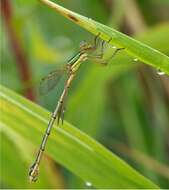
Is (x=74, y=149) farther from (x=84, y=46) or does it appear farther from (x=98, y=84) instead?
(x=98, y=84)

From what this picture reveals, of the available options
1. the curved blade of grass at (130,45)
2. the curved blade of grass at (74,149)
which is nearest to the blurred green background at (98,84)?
the curved blade of grass at (74,149)

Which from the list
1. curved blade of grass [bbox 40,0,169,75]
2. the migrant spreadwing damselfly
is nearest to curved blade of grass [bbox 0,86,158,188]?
the migrant spreadwing damselfly

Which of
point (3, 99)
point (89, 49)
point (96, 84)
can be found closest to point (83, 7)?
point (96, 84)

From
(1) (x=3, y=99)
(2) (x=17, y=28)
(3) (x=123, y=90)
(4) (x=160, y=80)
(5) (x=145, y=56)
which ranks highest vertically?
(5) (x=145, y=56)

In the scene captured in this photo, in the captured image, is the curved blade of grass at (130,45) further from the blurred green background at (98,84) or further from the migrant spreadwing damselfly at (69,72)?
the blurred green background at (98,84)

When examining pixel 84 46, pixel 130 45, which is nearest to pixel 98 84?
pixel 84 46

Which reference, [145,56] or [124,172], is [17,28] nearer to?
[124,172]
